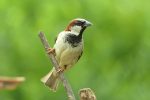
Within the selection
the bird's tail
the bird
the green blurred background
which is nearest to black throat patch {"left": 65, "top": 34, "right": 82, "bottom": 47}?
the bird

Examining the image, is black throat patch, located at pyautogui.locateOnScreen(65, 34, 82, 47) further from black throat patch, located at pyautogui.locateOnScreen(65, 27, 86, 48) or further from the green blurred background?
the green blurred background

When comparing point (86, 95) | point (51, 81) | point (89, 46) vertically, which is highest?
point (86, 95)

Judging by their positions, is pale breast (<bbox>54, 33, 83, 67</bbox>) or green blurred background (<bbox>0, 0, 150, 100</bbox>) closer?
pale breast (<bbox>54, 33, 83, 67</bbox>)

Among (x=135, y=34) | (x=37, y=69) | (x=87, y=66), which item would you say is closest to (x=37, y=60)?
(x=37, y=69)

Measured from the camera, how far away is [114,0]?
658 cm

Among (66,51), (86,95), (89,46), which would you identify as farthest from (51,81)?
(89,46)

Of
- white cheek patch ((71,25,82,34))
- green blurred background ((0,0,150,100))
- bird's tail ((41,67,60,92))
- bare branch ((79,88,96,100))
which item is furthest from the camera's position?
green blurred background ((0,0,150,100))

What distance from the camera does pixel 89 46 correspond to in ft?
22.7

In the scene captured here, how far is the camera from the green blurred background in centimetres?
646

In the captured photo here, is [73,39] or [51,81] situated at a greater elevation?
[73,39]

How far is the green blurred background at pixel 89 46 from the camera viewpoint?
6.46 m

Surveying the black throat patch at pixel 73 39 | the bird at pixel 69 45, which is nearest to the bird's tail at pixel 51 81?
the bird at pixel 69 45

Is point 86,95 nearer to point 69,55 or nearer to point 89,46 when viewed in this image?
point 69,55

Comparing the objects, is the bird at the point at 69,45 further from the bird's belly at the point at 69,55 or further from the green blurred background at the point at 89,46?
the green blurred background at the point at 89,46
